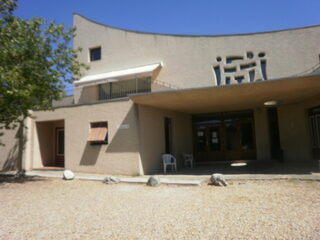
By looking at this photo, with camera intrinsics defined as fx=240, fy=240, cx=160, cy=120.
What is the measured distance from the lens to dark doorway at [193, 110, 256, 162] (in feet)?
52.9

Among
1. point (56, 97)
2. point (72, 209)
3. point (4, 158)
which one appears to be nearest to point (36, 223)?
point (72, 209)

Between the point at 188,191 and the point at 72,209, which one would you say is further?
the point at 188,191

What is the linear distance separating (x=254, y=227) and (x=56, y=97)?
9559mm

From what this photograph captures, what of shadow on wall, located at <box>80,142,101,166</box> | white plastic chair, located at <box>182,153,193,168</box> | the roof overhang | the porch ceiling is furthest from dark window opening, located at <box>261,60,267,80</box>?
shadow on wall, located at <box>80,142,101,166</box>

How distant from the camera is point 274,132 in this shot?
15344 millimetres

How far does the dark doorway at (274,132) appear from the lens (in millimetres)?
15186

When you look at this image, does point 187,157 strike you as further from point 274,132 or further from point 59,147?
point 59,147

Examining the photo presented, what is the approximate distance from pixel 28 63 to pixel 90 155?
5337 mm

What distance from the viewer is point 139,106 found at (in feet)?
38.7

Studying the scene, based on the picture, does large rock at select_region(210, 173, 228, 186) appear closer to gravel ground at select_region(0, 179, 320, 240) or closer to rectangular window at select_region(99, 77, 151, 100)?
gravel ground at select_region(0, 179, 320, 240)

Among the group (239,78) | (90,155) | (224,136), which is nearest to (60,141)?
(90,155)

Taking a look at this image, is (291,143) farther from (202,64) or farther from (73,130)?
(73,130)

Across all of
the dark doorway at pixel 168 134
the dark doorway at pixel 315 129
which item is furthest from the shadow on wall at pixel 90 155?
the dark doorway at pixel 315 129

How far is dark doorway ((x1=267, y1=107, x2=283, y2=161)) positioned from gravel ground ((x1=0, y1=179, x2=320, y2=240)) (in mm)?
7035
